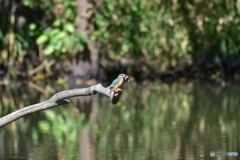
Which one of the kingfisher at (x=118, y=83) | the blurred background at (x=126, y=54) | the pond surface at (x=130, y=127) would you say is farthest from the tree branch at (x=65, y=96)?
the blurred background at (x=126, y=54)

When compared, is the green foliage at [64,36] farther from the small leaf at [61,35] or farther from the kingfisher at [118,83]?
the kingfisher at [118,83]

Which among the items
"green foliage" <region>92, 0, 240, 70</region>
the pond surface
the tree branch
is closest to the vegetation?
"green foliage" <region>92, 0, 240, 70</region>

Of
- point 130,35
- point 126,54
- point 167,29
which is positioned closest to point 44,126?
point 130,35

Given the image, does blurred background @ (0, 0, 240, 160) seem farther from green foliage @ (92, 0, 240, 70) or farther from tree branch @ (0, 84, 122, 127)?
tree branch @ (0, 84, 122, 127)

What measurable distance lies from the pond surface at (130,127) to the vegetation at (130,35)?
5.97ft

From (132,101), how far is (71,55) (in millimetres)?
3254

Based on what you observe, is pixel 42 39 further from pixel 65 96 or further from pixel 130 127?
pixel 65 96

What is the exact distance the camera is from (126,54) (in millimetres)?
12828

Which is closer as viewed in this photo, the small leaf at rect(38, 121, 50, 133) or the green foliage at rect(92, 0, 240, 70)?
the small leaf at rect(38, 121, 50, 133)

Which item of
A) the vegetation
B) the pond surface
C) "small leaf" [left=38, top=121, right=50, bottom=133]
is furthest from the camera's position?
the vegetation

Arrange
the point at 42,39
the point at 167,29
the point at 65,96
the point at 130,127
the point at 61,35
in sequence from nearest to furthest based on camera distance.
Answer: the point at 65,96, the point at 130,127, the point at 61,35, the point at 42,39, the point at 167,29

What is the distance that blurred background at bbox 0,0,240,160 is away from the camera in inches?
356

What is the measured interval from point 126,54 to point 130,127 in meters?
6.03

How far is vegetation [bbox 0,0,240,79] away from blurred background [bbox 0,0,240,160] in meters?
0.02
